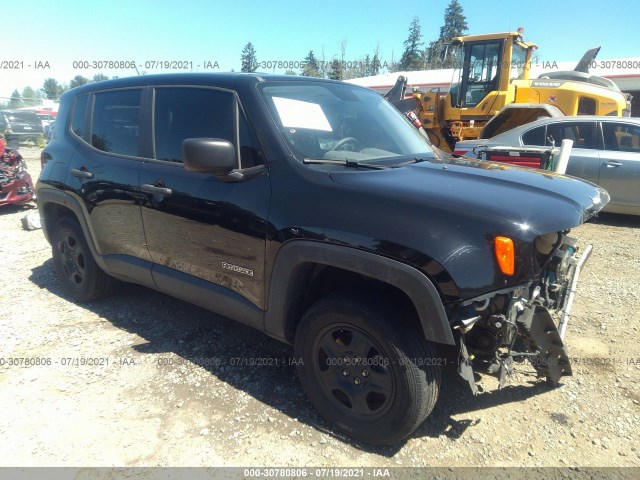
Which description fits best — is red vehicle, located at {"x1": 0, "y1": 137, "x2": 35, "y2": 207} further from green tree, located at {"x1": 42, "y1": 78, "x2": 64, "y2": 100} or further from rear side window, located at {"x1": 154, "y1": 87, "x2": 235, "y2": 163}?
green tree, located at {"x1": 42, "y1": 78, "x2": 64, "y2": 100}

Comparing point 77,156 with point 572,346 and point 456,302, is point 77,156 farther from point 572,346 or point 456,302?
point 572,346

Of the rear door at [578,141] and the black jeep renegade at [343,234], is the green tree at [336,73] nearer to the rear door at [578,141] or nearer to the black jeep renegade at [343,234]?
the black jeep renegade at [343,234]

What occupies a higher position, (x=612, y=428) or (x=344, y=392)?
(x=344, y=392)

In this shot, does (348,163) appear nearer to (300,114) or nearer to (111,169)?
(300,114)

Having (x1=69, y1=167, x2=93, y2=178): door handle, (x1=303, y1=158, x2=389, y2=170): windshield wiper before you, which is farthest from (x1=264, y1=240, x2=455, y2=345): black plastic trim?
(x1=69, y1=167, x2=93, y2=178): door handle

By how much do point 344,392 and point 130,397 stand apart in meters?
1.44

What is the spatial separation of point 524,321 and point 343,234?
3.39 ft

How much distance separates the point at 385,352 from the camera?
2170mm

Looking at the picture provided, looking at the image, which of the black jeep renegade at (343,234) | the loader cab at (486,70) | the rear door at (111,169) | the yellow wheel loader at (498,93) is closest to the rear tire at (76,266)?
the rear door at (111,169)

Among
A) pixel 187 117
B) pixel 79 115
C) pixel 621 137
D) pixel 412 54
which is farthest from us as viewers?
pixel 412 54

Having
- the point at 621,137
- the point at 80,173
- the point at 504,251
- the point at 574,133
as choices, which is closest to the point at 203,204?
the point at 80,173

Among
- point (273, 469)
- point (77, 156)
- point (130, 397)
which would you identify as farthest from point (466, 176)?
point (77, 156)

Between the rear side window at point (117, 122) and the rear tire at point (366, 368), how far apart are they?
2045mm

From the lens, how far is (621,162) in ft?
21.8
